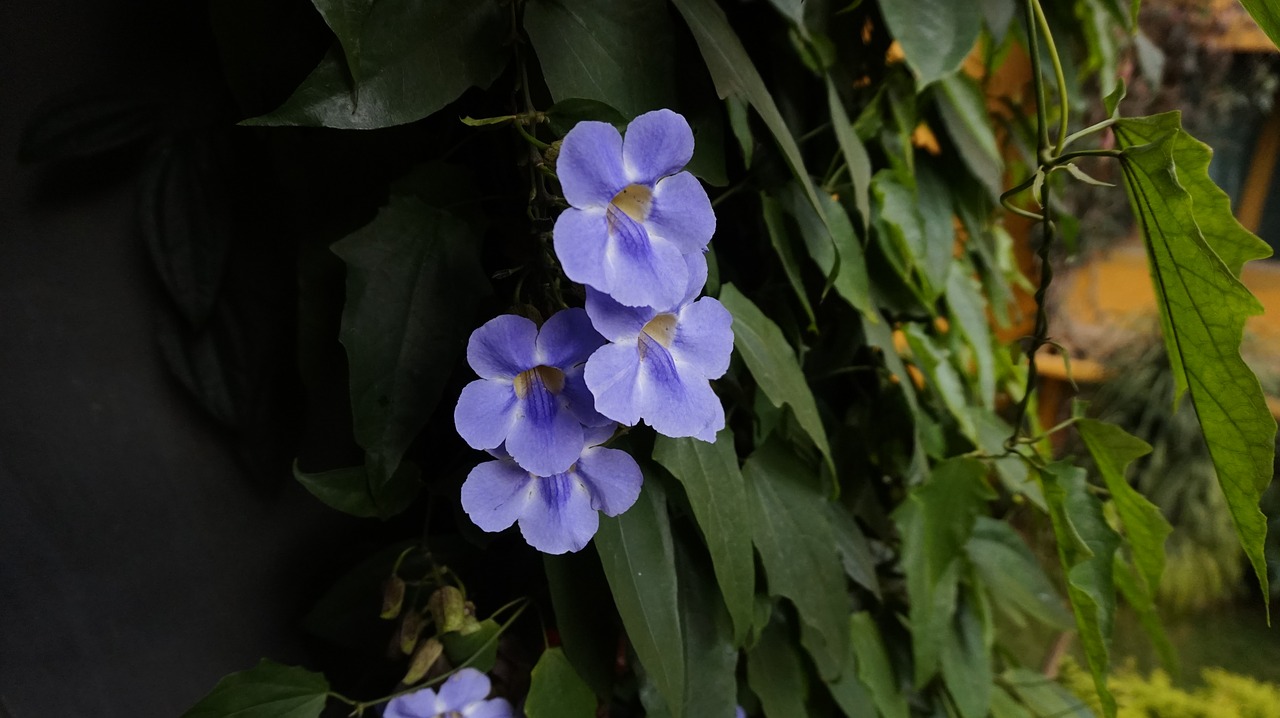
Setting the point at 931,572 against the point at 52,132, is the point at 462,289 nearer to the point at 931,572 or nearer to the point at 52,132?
the point at 52,132

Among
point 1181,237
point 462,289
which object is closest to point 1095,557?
point 1181,237

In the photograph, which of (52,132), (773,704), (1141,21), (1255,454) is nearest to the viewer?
(1255,454)

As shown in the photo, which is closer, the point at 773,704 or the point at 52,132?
the point at 52,132

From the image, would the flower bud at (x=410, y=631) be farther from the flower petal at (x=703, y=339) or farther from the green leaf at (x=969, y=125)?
the green leaf at (x=969, y=125)

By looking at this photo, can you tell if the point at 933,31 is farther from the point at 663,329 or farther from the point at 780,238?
the point at 663,329

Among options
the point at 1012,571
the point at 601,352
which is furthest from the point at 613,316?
the point at 1012,571

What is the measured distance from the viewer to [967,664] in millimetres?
714

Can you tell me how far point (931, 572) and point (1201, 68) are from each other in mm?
1891

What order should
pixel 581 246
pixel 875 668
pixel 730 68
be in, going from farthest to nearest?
1. pixel 875 668
2. pixel 730 68
3. pixel 581 246

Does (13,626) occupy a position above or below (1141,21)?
below

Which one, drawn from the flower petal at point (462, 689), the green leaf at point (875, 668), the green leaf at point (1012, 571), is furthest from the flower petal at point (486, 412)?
the green leaf at point (1012, 571)

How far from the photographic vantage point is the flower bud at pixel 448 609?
45cm

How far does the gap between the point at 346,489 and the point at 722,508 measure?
0.23 meters

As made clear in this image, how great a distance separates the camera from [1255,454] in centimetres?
34
